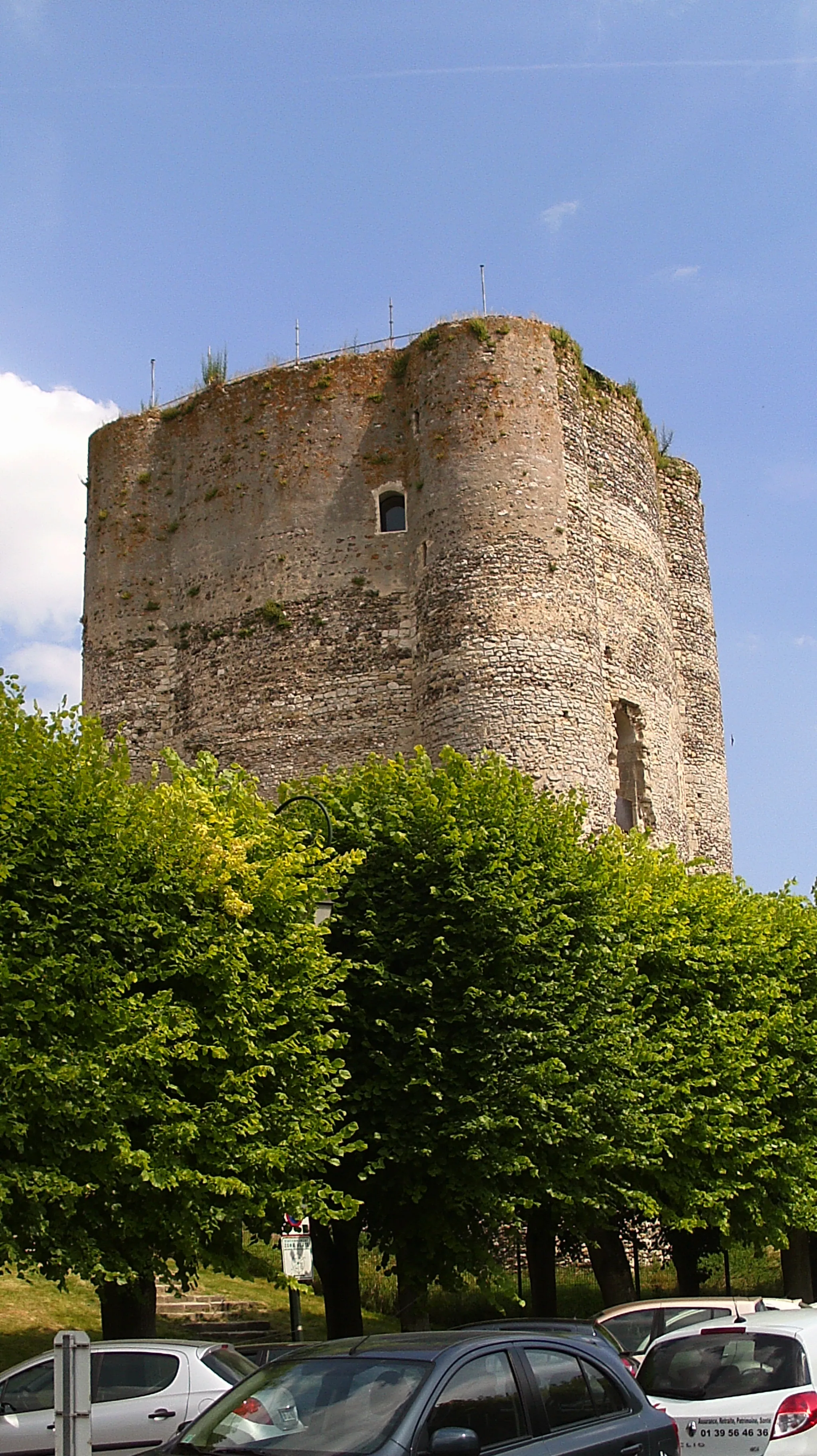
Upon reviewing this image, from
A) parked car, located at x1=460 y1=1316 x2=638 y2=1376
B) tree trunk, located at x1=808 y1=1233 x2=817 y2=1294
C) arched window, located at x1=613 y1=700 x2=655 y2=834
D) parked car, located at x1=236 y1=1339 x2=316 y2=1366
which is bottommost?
tree trunk, located at x1=808 y1=1233 x2=817 y2=1294

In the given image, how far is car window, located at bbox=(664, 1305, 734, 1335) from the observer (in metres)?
13.5

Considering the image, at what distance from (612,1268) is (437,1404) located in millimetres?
16592

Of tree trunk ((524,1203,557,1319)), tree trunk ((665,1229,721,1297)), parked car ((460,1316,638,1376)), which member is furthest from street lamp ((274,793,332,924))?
tree trunk ((665,1229,721,1297))

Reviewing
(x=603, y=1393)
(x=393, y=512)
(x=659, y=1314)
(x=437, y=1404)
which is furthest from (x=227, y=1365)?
(x=393, y=512)

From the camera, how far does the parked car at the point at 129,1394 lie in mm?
12180

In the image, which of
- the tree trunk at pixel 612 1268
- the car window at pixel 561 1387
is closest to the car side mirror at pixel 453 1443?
the car window at pixel 561 1387

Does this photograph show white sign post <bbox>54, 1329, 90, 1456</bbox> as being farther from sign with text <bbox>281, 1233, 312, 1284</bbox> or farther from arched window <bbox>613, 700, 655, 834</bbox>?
arched window <bbox>613, 700, 655, 834</bbox>

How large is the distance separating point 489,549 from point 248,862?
602 inches

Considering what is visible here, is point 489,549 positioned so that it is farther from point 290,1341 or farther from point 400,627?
point 290,1341

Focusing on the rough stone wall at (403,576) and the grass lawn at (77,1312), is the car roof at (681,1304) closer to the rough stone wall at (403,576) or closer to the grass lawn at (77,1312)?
the grass lawn at (77,1312)

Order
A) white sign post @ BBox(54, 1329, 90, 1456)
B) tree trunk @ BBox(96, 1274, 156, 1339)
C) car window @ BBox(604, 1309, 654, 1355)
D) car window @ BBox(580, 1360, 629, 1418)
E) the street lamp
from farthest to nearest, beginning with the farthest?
1. tree trunk @ BBox(96, 1274, 156, 1339)
2. the street lamp
3. car window @ BBox(604, 1309, 654, 1355)
4. car window @ BBox(580, 1360, 629, 1418)
5. white sign post @ BBox(54, 1329, 90, 1456)

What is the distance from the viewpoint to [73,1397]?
21.1 ft

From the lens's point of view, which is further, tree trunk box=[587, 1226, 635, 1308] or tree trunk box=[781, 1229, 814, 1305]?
tree trunk box=[781, 1229, 814, 1305]

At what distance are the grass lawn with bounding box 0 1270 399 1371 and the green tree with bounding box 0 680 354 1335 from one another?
3.25 metres
